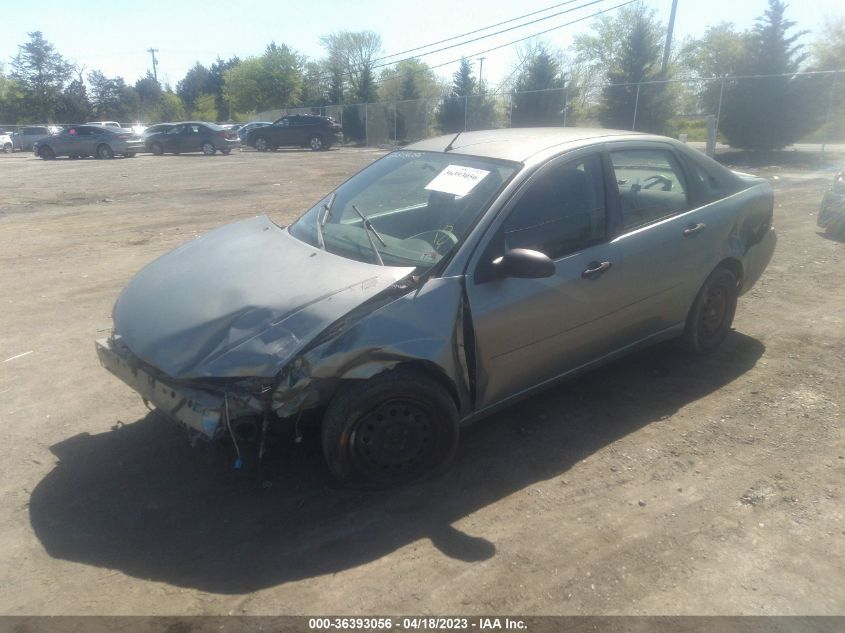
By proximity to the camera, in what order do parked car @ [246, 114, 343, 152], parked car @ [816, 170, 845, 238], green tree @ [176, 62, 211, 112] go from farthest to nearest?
green tree @ [176, 62, 211, 112], parked car @ [246, 114, 343, 152], parked car @ [816, 170, 845, 238]

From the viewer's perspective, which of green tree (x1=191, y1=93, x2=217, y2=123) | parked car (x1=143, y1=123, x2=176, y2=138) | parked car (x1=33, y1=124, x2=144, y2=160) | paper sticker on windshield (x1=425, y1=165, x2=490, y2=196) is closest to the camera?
paper sticker on windshield (x1=425, y1=165, x2=490, y2=196)

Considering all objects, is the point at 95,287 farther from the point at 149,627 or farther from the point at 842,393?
the point at 842,393

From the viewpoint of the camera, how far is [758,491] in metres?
3.38

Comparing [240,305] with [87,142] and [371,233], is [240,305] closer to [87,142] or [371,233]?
[371,233]

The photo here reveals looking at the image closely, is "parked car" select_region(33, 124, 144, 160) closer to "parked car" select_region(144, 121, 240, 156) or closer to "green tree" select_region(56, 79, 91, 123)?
"parked car" select_region(144, 121, 240, 156)

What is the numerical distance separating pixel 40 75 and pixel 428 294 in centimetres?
7072

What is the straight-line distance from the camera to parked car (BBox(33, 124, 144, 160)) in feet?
93.9

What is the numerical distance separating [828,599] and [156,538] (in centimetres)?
290

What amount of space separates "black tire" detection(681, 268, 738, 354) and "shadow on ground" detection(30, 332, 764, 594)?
1.76 feet

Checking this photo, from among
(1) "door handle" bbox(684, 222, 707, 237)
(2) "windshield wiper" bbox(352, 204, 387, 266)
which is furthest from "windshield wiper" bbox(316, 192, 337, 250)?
(1) "door handle" bbox(684, 222, 707, 237)

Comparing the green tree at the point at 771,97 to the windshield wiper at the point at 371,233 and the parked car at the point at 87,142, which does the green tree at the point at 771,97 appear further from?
the parked car at the point at 87,142

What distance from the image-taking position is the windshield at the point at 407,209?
363cm

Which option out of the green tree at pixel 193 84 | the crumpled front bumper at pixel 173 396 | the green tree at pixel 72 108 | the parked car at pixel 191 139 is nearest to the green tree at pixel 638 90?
the parked car at pixel 191 139

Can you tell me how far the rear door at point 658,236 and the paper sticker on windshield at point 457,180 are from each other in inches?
37.5
